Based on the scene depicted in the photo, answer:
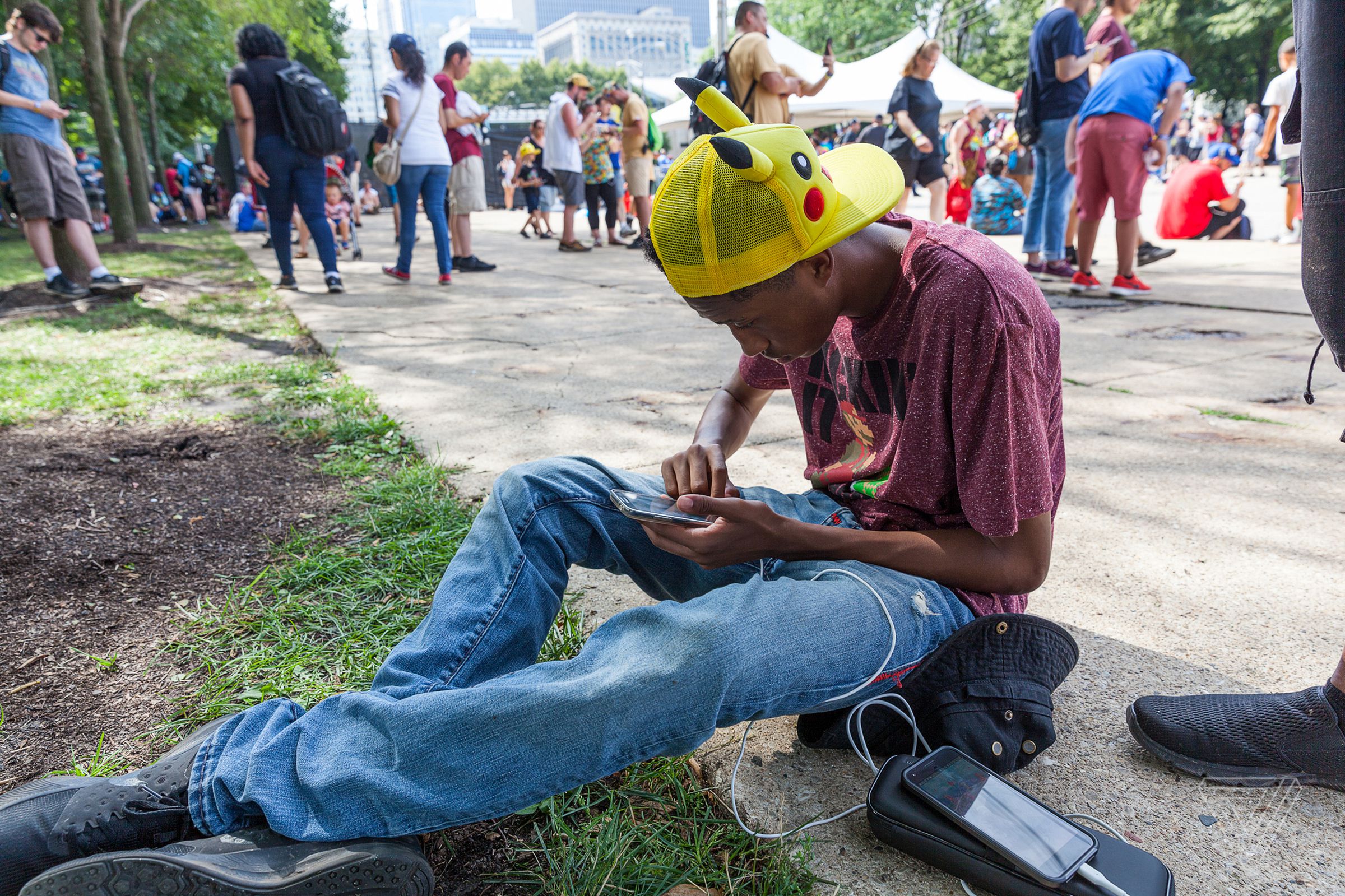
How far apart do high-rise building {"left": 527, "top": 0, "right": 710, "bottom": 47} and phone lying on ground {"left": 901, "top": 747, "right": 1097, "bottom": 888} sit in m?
180

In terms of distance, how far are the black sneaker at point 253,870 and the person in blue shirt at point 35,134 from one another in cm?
669

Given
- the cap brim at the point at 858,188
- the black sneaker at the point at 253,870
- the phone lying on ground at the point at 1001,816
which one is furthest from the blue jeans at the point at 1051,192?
the black sneaker at the point at 253,870

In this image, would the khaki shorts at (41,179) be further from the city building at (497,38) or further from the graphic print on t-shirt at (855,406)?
the city building at (497,38)

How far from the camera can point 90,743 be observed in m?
1.66

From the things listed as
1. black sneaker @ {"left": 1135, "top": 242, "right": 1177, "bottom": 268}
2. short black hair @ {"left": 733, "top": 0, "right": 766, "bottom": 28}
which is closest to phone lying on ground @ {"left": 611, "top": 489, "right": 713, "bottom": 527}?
short black hair @ {"left": 733, "top": 0, "right": 766, "bottom": 28}

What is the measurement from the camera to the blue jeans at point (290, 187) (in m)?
6.11

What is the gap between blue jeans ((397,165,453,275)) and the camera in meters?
6.84

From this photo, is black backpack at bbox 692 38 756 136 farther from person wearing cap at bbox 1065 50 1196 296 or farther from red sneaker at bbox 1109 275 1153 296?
red sneaker at bbox 1109 275 1153 296

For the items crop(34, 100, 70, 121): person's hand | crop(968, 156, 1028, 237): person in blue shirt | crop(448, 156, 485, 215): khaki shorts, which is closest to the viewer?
crop(34, 100, 70, 121): person's hand

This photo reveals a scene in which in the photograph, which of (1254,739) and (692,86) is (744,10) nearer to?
(692,86)

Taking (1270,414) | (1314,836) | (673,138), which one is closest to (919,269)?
(1314,836)

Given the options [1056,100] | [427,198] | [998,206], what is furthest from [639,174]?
[998,206]

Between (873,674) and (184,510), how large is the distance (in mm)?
2258

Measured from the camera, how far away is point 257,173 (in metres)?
6.23
